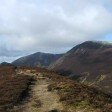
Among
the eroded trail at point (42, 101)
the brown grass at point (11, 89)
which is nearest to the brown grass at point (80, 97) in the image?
the eroded trail at point (42, 101)

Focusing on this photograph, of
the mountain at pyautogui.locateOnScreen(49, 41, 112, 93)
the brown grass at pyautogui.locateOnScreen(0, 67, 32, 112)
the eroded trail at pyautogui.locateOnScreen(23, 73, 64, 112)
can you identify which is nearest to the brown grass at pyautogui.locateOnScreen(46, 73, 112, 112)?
the eroded trail at pyautogui.locateOnScreen(23, 73, 64, 112)

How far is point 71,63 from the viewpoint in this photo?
187 m

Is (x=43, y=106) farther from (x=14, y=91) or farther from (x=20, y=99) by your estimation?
(x=14, y=91)

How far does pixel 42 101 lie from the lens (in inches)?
1642

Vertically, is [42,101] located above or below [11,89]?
below

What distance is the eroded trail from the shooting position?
39150 millimetres

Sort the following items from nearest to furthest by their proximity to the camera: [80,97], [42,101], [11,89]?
[42,101]
[80,97]
[11,89]

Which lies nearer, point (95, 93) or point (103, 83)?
point (95, 93)

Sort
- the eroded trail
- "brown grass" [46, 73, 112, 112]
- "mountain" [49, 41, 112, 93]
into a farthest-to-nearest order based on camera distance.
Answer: "mountain" [49, 41, 112, 93], "brown grass" [46, 73, 112, 112], the eroded trail

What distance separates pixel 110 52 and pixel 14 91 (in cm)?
15070

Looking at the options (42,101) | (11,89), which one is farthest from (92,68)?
(42,101)

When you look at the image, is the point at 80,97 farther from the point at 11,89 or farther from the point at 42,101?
the point at 11,89

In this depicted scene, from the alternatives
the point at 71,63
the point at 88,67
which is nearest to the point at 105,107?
the point at 88,67

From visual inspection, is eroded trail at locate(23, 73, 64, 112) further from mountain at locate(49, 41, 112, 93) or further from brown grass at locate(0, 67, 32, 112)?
mountain at locate(49, 41, 112, 93)
